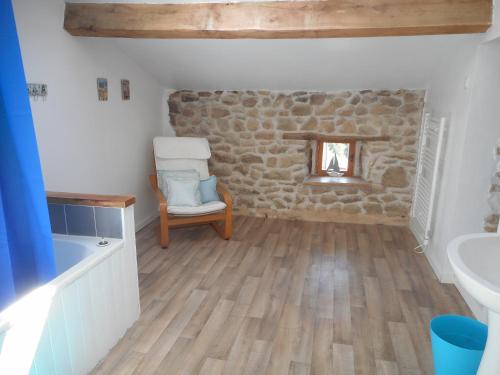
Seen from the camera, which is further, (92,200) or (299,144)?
(299,144)

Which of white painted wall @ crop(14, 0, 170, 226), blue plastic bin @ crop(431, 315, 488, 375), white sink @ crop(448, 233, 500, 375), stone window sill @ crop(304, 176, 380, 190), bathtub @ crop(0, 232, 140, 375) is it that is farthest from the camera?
stone window sill @ crop(304, 176, 380, 190)

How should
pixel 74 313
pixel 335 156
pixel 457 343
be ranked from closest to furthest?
pixel 74 313
pixel 457 343
pixel 335 156

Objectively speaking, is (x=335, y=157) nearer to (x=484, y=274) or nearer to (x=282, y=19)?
(x=282, y=19)

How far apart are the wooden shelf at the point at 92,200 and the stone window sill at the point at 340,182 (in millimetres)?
2588

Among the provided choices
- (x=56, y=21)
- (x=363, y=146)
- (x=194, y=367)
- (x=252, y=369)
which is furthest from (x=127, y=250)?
(x=363, y=146)

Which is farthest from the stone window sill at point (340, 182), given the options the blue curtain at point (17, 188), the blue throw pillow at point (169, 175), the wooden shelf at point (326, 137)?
the blue curtain at point (17, 188)

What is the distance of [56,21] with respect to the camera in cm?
267

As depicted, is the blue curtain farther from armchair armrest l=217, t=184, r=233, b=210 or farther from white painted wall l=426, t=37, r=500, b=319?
white painted wall l=426, t=37, r=500, b=319

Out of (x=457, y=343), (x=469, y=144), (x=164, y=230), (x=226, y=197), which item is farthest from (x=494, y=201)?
(x=164, y=230)

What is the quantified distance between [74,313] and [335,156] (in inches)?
134

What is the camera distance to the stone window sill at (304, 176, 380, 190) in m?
4.17

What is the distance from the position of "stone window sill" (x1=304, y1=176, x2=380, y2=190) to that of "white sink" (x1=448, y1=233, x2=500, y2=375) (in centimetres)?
251

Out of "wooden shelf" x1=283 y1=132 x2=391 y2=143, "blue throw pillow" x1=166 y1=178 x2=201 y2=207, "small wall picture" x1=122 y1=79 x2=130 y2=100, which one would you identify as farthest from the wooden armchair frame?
"wooden shelf" x1=283 y1=132 x2=391 y2=143

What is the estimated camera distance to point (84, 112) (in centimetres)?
→ 302
